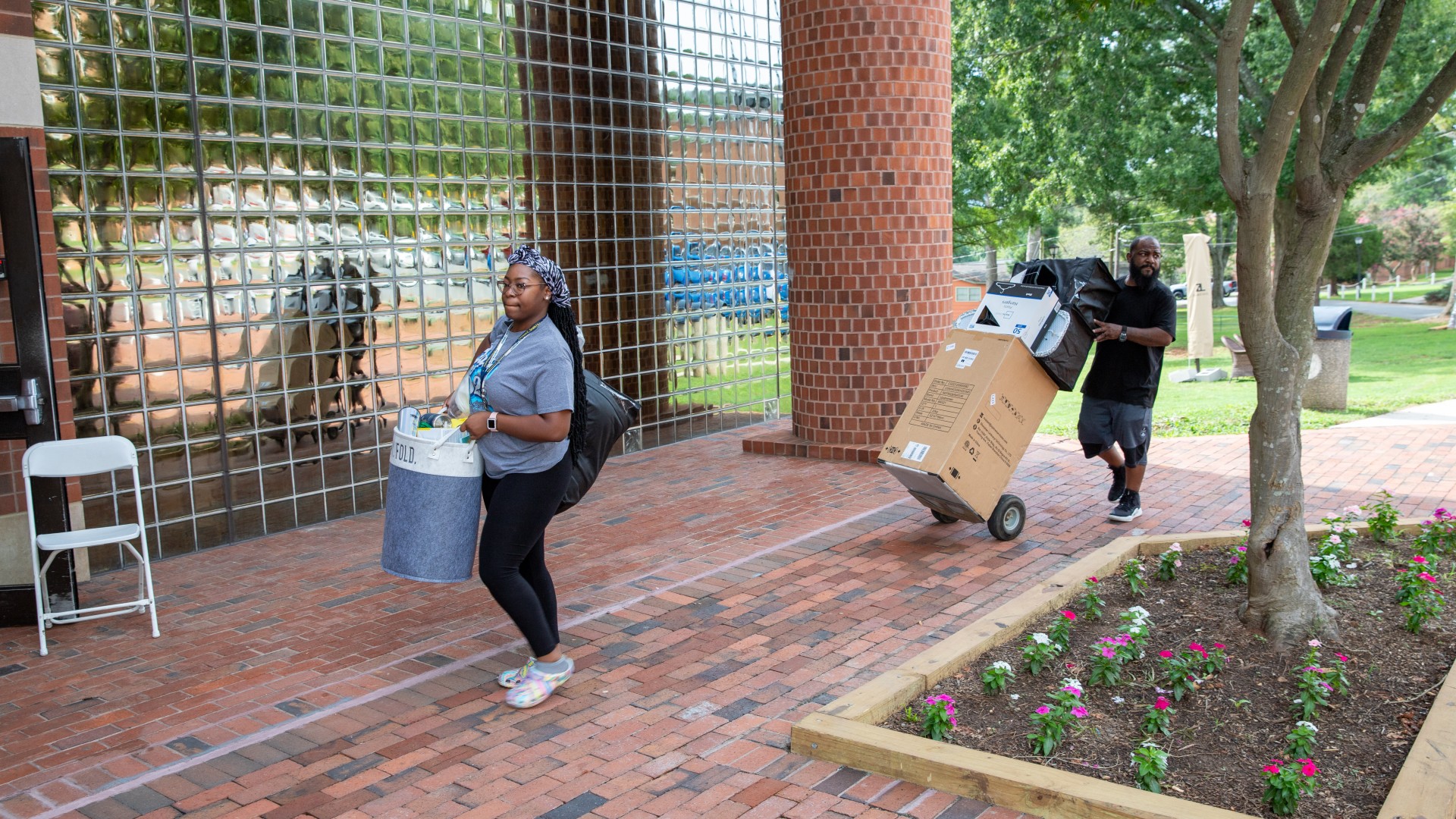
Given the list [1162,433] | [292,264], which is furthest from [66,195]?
[1162,433]

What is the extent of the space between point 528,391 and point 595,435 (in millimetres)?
482

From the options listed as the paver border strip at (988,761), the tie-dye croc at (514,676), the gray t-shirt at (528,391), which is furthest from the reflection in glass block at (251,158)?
the paver border strip at (988,761)

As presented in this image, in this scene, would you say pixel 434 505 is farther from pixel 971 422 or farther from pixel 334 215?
pixel 334 215

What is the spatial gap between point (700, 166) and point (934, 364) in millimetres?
4891

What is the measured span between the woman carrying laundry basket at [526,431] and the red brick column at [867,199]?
4.95 metres

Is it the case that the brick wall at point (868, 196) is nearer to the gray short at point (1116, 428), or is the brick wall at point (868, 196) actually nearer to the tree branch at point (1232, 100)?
the gray short at point (1116, 428)

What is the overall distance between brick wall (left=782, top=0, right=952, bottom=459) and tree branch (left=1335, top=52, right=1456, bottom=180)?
14.9ft

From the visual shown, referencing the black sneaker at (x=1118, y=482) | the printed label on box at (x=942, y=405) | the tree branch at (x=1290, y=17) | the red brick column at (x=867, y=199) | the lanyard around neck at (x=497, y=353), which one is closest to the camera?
the lanyard around neck at (x=497, y=353)

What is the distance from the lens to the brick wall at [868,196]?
888 centimetres

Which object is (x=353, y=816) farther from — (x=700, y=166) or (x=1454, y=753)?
(x=700, y=166)

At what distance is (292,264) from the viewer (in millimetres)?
7258

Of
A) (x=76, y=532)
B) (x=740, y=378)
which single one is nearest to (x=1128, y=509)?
(x=740, y=378)

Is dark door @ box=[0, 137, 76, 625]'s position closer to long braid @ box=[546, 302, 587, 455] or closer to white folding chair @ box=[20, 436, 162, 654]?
white folding chair @ box=[20, 436, 162, 654]

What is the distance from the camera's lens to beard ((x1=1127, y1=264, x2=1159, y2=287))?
6594 millimetres
